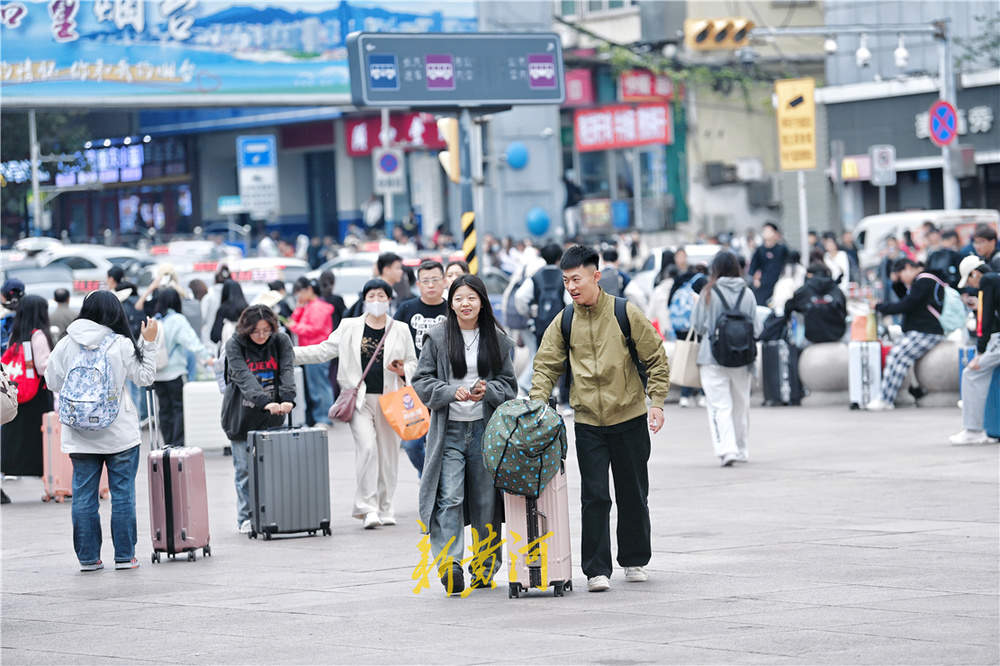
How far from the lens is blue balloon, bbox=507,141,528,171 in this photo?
149 ft

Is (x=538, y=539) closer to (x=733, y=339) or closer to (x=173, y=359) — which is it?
(x=733, y=339)

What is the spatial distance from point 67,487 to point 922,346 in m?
9.11

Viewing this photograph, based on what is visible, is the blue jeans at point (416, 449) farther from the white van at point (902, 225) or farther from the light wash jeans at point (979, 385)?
the white van at point (902, 225)

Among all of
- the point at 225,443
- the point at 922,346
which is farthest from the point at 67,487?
the point at 922,346

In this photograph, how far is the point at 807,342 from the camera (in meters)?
21.1

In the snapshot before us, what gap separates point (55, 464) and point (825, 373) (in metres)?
9.39

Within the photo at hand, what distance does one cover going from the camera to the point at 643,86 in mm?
48625

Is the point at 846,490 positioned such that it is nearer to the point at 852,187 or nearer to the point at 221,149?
the point at 852,187

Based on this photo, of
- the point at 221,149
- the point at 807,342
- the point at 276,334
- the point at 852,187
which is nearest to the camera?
the point at 276,334

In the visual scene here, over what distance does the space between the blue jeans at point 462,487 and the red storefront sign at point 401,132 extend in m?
41.6

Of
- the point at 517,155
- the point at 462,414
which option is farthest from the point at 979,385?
the point at 517,155

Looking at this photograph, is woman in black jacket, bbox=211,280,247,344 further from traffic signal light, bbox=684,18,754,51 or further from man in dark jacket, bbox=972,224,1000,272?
traffic signal light, bbox=684,18,754,51

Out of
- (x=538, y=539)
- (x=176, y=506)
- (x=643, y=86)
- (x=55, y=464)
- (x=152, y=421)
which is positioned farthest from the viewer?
(x=643, y=86)

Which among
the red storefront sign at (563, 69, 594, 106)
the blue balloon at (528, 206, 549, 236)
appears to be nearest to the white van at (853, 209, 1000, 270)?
the blue balloon at (528, 206, 549, 236)
